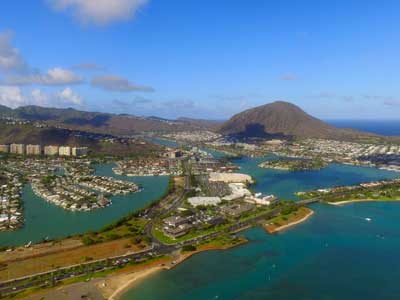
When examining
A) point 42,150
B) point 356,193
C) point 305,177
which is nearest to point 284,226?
point 356,193

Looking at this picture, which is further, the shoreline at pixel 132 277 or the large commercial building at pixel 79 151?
the large commercial building at pixel 79 151

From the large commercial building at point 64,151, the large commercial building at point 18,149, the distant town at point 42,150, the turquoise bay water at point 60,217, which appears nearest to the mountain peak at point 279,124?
the distant town at point 42,150

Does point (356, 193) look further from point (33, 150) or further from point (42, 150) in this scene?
point (33, 150)

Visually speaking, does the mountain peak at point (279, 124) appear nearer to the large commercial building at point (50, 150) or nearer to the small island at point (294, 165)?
the small island at point (294, 165)

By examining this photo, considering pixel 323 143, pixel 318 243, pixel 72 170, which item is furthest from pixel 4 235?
pixel 323 143

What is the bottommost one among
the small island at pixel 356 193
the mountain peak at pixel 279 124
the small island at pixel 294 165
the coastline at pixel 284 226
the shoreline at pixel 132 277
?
the shoreline at pixel 132 277

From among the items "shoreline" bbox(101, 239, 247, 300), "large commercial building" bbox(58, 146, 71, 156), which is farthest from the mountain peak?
"shoreline" bbox(101, 239, 247, 300)
